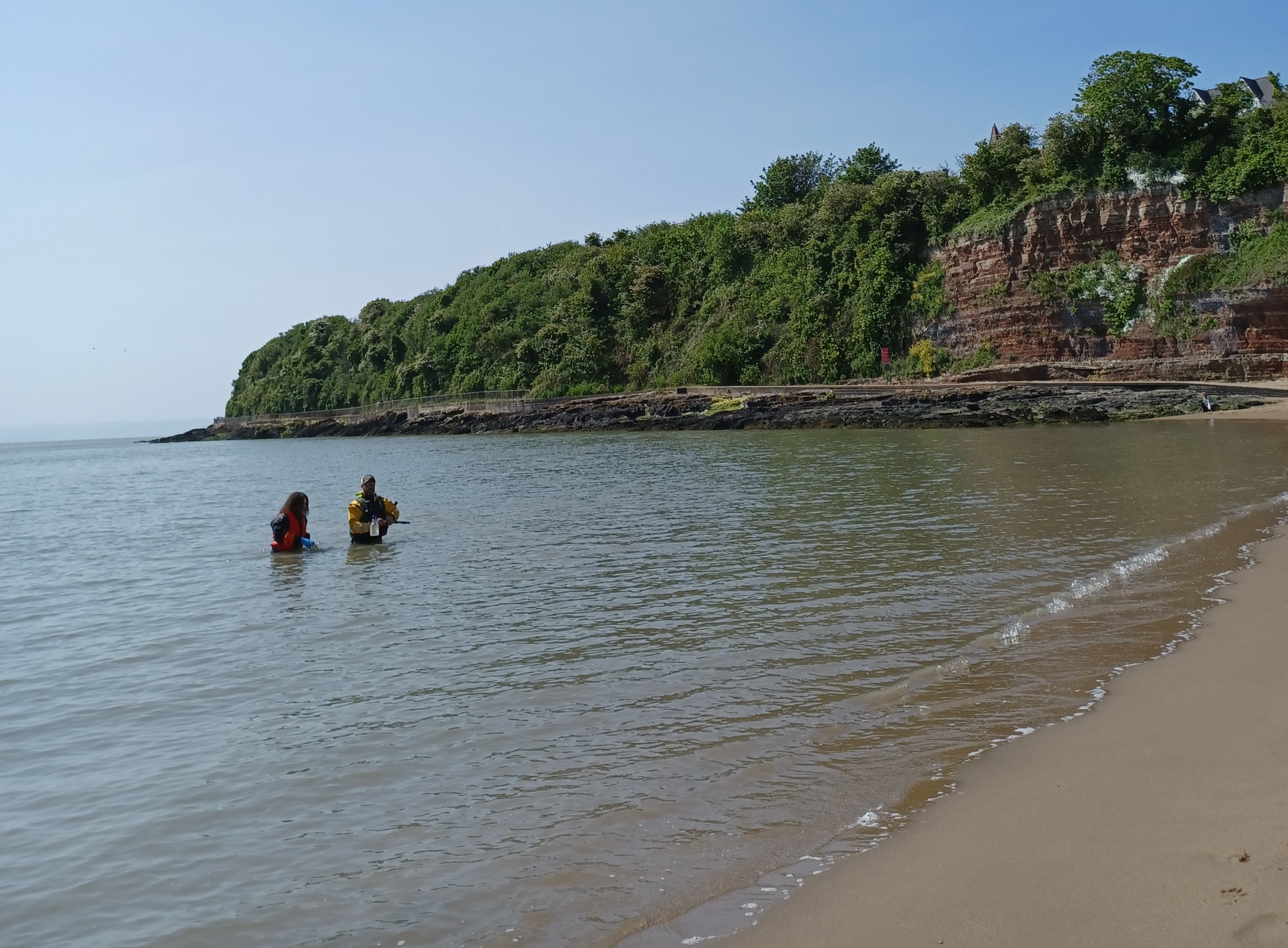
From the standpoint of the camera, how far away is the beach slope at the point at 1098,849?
3.75 metres

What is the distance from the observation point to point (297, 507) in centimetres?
1727

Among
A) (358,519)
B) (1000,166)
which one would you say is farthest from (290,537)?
(1000,166)

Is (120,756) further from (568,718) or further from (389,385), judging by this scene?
(389,385)

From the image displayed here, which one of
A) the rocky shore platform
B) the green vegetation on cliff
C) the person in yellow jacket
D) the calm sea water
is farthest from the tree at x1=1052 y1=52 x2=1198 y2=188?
the person in yellow jacket

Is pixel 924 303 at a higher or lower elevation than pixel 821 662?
higher

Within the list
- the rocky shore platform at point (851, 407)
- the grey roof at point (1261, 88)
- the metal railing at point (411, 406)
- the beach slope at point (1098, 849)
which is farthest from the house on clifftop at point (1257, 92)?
the beach slope at point (1098, 849)

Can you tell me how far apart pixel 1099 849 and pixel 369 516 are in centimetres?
1504

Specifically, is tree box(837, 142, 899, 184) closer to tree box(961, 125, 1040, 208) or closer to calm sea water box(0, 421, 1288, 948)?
tree box(961, 125, 1040, 208)

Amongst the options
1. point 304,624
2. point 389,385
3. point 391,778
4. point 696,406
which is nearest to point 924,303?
point 696,406

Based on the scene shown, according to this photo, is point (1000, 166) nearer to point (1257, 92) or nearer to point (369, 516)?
point (1257, 92)

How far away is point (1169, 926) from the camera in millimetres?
3658

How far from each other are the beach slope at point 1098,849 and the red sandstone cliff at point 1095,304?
39657mm

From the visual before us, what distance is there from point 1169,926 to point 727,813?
2203 mm

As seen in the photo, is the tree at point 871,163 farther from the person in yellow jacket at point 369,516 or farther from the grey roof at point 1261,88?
the person in yellow jacket at point 369,516
